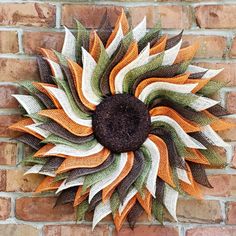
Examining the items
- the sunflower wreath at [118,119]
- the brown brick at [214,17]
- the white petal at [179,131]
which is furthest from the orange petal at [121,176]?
the brown brick at [214,17]

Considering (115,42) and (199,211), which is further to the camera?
(199,211)

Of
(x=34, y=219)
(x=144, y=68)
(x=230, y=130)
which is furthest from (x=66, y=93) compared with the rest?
(x=230, y=130)

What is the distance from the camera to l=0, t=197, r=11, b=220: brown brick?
169 cm

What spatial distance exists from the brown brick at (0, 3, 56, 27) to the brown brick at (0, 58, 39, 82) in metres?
0.11

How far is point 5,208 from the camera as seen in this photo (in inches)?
66.5

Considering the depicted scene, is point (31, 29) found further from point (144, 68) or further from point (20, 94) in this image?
point (144, 68)

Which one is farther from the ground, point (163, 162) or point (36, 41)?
point (36, 41)

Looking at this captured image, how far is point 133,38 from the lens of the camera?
5.36 feet

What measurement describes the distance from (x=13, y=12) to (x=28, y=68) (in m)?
0.17

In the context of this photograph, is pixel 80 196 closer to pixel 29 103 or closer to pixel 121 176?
pixel 121 176

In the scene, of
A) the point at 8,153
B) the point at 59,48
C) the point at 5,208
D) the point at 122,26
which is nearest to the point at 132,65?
the point at 122,26

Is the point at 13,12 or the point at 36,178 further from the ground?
the point at 13,12

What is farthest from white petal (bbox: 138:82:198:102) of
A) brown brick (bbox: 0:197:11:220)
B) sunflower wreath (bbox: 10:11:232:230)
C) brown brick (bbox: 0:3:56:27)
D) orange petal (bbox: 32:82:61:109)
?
brown brick (bbox: 0:197:11:220)

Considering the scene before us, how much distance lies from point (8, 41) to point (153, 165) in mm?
542
